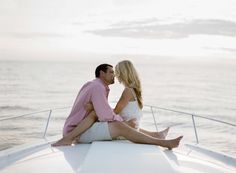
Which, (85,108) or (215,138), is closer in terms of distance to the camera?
(85,108)

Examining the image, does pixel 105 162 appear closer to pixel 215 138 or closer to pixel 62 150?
pixel 62 150

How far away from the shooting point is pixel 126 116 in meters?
3.95

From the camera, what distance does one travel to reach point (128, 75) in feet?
12.6

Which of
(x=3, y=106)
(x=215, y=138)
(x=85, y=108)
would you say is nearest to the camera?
(x=85, y=108)

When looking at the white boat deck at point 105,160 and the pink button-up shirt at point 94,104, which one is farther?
the pink button-up shirt at point 94,104

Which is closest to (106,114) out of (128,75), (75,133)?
(75,133)

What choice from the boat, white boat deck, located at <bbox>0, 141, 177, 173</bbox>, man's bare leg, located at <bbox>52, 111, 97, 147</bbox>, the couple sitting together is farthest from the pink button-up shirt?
white boat deck, located at <bbox>0, 141, 177, 173</bbox>

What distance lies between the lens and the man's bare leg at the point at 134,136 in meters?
3.43

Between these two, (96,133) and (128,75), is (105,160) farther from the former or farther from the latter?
(128,75)

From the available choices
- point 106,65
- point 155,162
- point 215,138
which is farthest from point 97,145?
point 215,138

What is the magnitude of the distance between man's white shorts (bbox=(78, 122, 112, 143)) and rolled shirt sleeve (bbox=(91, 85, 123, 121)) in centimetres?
6

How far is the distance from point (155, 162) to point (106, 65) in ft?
4.45

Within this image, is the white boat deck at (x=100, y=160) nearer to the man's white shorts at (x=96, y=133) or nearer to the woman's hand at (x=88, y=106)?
the man's white shorts at (x=96, y=133)

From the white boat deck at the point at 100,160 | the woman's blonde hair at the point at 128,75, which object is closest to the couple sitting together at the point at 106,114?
the woman's blonde hair at the point at 128,75
